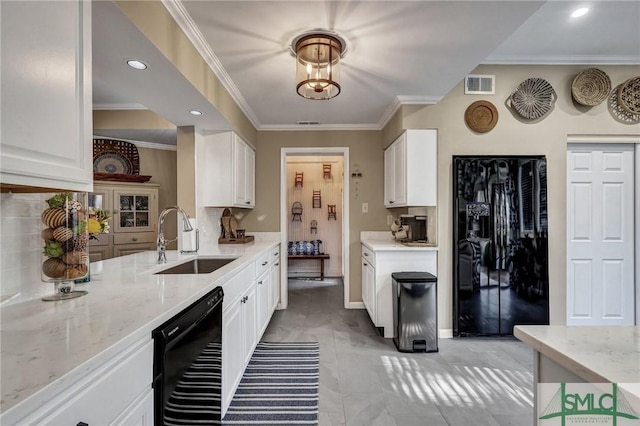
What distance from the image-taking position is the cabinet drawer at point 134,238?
Answer: 4.43 metres

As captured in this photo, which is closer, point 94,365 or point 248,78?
point 94,365

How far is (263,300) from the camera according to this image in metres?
2.80

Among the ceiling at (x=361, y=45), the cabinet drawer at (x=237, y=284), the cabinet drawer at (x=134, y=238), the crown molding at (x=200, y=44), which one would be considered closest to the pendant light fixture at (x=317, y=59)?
the ceiling at (x=361, y=45)

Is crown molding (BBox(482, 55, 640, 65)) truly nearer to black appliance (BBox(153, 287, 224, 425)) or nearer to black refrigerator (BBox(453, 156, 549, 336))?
black refrigerator (BBox(453, 156, 549, 336))

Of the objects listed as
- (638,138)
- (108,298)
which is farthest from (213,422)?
(638,138)

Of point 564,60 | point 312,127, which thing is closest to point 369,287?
point 312,127

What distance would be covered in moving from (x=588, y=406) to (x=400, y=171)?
107 inches

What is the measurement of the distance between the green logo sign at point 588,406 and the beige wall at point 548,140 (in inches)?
91.9

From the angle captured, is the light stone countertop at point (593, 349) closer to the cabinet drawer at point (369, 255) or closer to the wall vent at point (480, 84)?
the cabinet drawer at point (369, 255)

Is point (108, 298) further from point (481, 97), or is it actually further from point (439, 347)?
point (481, 97)

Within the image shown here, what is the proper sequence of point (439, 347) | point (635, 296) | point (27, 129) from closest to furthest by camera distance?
point (27, 129) < point (439, 347) < point (635, 296)

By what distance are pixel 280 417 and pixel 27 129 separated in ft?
6.38

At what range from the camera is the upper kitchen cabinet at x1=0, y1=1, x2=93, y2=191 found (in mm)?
778

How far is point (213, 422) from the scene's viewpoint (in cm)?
144
